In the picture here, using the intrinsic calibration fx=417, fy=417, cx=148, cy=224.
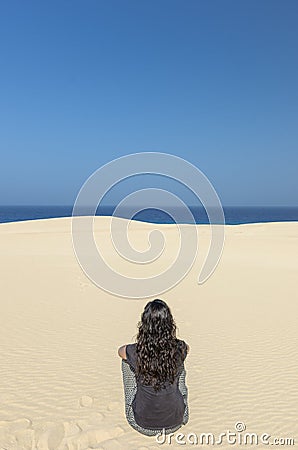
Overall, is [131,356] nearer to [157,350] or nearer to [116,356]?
[157,350]

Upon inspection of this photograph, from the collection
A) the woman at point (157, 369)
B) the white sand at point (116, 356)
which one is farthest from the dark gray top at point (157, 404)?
the white sand at point (116, 356)

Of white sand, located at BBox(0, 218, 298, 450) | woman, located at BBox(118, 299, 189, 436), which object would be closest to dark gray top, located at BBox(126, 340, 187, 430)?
woman, located at BBox(118, 299, 189, 436)

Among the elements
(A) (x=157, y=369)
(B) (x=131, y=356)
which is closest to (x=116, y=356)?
(B) (x=131, y=356)

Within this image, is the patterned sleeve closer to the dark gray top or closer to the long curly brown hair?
the dark gray top

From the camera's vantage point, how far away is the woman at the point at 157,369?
15.2 ft

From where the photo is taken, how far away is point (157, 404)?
474 centimetres

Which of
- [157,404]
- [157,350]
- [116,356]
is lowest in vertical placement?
[116,356]

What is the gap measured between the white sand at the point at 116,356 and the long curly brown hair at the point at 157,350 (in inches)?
39.3

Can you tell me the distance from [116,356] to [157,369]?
353cm

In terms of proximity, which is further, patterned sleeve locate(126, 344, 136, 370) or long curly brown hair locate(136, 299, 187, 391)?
patterned sleeve locate(126, 344, 136, 370)

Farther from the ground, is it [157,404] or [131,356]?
[131,356]

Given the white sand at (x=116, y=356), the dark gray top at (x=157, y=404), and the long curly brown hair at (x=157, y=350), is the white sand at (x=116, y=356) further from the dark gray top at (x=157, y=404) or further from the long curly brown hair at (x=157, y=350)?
the long curly brown hair at (x=157, y=350)

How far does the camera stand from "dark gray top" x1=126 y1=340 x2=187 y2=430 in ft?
15.5

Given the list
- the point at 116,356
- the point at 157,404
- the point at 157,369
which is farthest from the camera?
the point at 116,356
